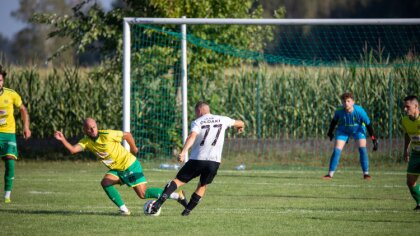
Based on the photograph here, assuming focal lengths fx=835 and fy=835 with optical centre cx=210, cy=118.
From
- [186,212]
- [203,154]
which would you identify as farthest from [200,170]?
[186,212]

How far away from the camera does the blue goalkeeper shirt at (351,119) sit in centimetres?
1925

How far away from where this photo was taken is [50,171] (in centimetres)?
2222

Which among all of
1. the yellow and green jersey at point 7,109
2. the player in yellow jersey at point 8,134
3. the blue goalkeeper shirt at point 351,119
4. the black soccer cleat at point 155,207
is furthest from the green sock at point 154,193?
the blue goalkeeper shirt at point 351,119

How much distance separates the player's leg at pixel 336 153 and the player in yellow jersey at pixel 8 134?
759 centimetres

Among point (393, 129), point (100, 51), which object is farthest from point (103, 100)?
point (393, 129)

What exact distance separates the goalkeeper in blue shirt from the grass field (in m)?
0.40

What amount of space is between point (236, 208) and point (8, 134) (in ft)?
13.9

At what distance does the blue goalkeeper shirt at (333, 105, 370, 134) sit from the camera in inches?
758

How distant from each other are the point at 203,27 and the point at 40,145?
713 cm

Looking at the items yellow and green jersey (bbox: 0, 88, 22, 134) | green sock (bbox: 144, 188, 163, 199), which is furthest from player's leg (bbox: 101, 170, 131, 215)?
yellow and green jersey (bbox: 0, 88, 22, 134)

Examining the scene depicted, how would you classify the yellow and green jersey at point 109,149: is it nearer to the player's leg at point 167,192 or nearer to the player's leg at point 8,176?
the player's leg at point 167,192

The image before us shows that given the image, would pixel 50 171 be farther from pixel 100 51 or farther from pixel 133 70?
pixel 100 51

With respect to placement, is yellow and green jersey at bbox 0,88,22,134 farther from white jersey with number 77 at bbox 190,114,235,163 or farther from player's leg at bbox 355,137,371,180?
player's leg at bbox 355,137,371,180

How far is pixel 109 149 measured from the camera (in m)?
12.8
